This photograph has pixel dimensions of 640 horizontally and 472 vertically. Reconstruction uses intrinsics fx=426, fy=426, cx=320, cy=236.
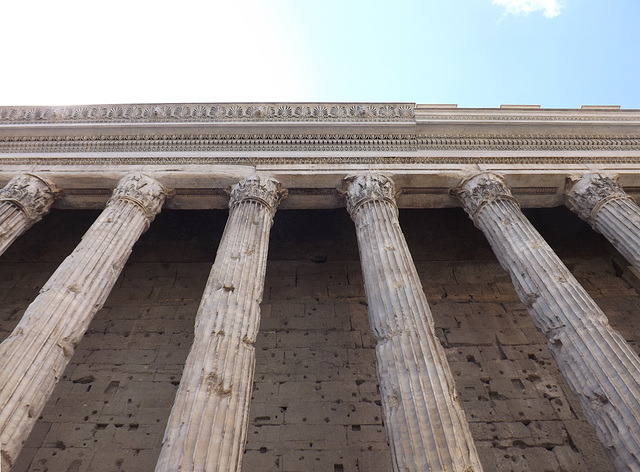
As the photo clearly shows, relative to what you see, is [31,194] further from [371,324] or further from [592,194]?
[592,194]

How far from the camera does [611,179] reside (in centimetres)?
703

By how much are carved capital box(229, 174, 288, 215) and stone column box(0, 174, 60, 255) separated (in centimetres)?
306

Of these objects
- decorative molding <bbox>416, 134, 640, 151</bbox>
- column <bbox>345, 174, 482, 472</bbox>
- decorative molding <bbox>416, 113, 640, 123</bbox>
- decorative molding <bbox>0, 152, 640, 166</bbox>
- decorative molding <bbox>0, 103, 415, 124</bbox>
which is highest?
decorative molding <bbox>0, 103, 415, 124</bbox>

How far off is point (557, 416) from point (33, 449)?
26.5 feet

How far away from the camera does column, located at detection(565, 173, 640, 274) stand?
598 centimetres

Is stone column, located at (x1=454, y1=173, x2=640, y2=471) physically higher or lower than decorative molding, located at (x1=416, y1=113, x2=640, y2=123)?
lower

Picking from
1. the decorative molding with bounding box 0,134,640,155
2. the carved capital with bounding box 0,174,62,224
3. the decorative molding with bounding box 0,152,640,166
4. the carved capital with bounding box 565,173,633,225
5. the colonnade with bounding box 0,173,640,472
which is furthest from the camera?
the decorative molding with bounding box 0,134,640,155

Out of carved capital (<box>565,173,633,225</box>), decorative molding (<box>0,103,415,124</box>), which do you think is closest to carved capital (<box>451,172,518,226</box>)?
carved capital (<box>565,173,633,225</box>)

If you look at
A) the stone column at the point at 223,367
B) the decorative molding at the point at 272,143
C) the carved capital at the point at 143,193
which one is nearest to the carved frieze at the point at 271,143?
the decorative molding at the point at 272,143

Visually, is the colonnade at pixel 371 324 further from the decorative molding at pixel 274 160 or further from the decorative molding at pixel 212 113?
the decorative molding at pixel 212 113

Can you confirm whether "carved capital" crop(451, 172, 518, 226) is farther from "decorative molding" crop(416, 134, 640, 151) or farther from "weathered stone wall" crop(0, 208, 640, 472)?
"weathered stone wall" crop(0, 208, 640, 472)

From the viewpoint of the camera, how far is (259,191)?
6824mm

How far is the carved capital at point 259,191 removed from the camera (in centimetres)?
676

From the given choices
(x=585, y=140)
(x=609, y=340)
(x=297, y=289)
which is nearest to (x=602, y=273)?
(x=585, y=140)
